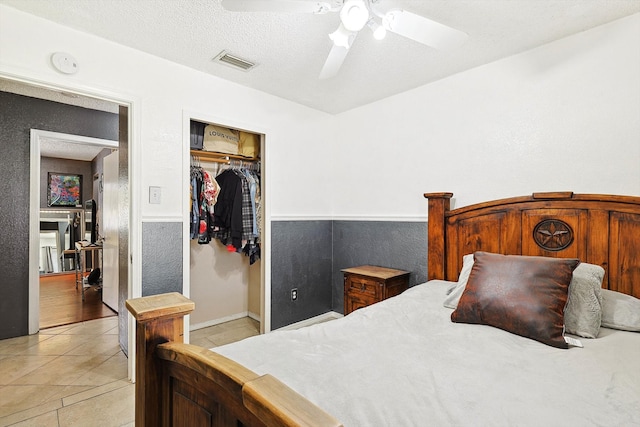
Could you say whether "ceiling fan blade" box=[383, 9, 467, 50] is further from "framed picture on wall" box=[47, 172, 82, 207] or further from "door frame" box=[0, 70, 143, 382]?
"framed picture on wall" box=[47, 172, 82, 207]

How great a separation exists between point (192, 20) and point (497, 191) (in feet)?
7.81

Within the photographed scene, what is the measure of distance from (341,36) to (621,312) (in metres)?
1.94

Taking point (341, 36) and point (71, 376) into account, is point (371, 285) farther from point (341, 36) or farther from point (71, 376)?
point (71, 376)

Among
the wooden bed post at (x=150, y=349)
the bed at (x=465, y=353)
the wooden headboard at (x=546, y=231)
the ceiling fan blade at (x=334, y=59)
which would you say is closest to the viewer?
the bed at (x=465, y=353)

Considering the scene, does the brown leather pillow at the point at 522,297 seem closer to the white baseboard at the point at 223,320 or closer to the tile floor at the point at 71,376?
the tile floor at the point at 71,376

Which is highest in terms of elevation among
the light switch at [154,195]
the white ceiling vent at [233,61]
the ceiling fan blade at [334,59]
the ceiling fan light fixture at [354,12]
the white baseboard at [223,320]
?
the white ceiling vent at [233,61]

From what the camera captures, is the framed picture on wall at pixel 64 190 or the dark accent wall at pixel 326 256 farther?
the framed picture on wall at pixel 64 190

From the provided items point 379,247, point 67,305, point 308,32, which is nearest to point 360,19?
point 308,32

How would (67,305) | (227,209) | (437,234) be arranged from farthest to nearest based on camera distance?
1. (67,305)
2. (227,209)
3. (437,234)

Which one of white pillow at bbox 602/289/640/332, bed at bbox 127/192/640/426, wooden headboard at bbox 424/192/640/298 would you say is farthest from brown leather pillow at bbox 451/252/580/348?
wooden headboard at bbox 424/192/640/298

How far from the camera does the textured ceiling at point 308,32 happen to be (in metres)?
1.81

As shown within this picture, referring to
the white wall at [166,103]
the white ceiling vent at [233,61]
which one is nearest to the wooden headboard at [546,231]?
the white wall at [166,103]

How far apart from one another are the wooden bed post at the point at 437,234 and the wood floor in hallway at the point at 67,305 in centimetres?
381

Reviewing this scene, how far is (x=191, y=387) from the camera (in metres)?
0.99
